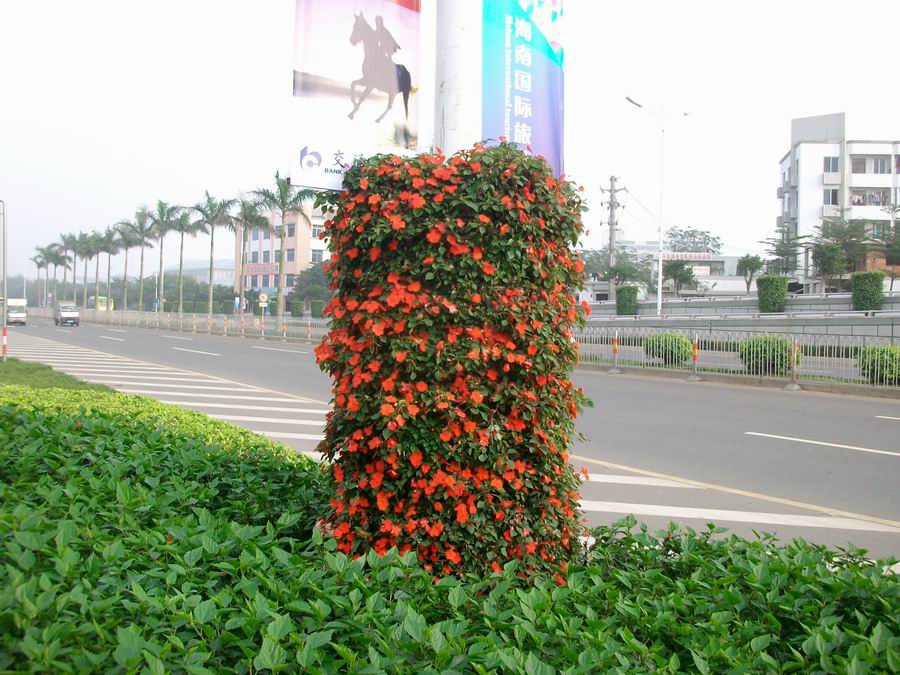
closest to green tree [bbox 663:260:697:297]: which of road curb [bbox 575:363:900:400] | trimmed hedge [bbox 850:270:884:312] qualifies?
trimmed hedge [bbox 850:270:884:312]

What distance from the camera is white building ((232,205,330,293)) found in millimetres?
79062

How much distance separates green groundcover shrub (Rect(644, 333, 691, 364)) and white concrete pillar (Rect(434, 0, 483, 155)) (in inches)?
622

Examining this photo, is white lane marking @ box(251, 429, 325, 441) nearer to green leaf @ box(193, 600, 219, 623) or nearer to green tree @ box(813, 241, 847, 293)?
green leaf @ box(193, 600, 219, 623)

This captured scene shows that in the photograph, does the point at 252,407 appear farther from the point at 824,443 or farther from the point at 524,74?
the point at 524,74

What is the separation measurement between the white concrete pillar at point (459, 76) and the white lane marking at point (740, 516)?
3.44 metres

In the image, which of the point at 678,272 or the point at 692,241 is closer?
the point at 678,272

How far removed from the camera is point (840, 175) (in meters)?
58.4

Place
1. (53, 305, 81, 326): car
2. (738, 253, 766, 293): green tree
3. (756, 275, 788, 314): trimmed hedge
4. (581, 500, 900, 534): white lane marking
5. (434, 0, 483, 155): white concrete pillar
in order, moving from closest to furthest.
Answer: (434, 0, 483, 155): white concrete pillar
(581, 500, 900, 534): white lane marking
(756, 275, 788, 314): trimmed hedge
(738, 253, 766, 293): green tree
(53, 305, 81, 326): car

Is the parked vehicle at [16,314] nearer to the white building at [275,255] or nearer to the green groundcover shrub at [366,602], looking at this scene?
the white building at [275,255]

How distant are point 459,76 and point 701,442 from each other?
699cm

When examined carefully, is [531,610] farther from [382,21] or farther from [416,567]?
[382,21]

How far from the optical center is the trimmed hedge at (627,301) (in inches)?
1564

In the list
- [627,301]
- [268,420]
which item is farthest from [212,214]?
Result: [268,420]

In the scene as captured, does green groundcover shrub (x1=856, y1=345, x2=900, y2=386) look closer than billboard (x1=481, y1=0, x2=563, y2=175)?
No
